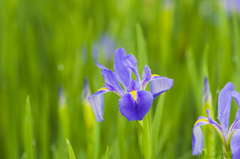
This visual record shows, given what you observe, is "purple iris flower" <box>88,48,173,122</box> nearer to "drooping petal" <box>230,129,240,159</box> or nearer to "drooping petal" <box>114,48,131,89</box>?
"drooping petal" <box>114,48,131,89</box>

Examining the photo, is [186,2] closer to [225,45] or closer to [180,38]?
[180,38]

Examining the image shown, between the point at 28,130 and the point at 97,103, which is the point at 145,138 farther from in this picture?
the point at 28,130

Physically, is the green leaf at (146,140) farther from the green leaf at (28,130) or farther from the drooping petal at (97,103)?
the green leaf at (28,130)

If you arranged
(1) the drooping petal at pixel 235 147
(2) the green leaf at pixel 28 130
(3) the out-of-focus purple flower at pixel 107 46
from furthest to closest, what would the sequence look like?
(3) the out-of-focus purple flower at pixel 107 46 → (2) the green leaf at pixel 28 130 → (1) the drooping petal at pixel 235 147

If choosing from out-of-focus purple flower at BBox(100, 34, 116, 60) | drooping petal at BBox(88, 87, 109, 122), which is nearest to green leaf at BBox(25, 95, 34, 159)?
drooping petal at BBox(88, 87, 109, 122)

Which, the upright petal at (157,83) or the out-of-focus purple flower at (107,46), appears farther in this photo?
the out-of-focus purple flower at (107,46)

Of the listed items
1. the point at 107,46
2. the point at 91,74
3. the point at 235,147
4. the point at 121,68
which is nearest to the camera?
the point at 235,147

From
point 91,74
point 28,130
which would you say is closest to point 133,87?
point 28,130

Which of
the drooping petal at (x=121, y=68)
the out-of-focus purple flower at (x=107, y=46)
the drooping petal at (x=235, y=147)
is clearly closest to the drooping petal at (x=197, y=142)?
the drooping petal at (x=235, y=147)
